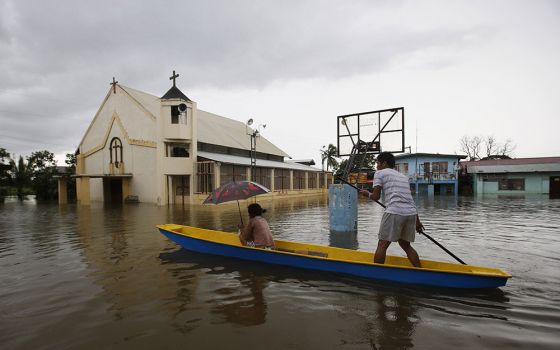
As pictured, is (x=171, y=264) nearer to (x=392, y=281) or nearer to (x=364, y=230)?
(x=392, y=281)

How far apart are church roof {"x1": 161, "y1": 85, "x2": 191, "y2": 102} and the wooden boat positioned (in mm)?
20844

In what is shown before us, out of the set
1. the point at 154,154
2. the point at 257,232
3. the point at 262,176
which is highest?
the point at 154,154

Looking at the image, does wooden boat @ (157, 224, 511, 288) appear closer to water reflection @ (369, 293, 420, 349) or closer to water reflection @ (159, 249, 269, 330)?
water reflection @ (159, 249, 269, 330)

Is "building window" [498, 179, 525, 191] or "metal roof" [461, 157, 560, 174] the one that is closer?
"metal roof" [461, 157, 560, 174]

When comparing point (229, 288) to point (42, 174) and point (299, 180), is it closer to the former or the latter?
point (299, 180)

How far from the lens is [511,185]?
1571 inches

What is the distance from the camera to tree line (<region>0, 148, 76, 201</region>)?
36656mm

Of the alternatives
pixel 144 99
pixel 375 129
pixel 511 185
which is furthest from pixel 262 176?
pixel 511 185

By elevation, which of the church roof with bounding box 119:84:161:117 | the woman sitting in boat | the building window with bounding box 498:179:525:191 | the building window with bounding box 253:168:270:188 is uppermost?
the church roof with bounding box 119:84:161:117

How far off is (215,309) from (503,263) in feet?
20.0

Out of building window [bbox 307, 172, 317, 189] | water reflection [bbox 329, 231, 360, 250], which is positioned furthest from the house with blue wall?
water reflection [bbox 329, 231, 360, 250]

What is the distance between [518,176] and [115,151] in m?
47.5

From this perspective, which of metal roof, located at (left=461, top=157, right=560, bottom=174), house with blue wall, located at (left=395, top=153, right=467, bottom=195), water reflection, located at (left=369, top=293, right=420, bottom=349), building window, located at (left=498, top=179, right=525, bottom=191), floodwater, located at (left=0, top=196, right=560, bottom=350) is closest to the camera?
water reflection, located at (left=369, top=293, right=420, bottom=349)

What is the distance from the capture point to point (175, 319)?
4129mm
